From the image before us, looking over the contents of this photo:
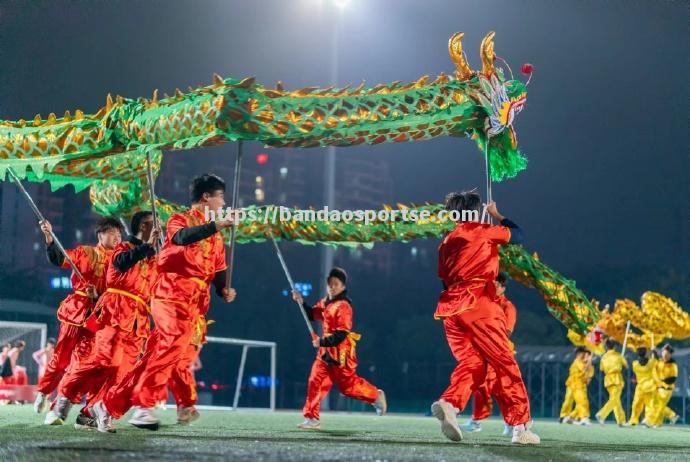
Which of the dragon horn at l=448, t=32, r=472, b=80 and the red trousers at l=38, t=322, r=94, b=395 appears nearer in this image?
the dragon horn at l=448, t=32, r=472, b=80

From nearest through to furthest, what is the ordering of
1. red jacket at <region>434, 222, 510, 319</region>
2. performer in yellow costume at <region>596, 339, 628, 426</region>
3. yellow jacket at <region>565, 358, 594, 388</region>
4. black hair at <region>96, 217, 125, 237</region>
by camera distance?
red jacket at <region>434, 222, 510, 319</region> < black hair at <region>96, 217, 125, 237</region> < performer in yellow costume at <region>596, 339, 628, 426</region> < yellow jacket at <region>565, 358, 594, 388</region>

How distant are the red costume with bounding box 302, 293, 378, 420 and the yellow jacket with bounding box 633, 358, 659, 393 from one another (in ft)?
23.8

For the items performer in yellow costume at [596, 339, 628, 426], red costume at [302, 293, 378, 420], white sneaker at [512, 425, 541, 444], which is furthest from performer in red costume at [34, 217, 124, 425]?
performer in yellow costume at [596, 339, 628, 426]

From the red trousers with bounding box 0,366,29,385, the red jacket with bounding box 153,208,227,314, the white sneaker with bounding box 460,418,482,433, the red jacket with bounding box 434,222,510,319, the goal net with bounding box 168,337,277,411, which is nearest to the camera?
the red jacket with bounding box 153,208,227,314

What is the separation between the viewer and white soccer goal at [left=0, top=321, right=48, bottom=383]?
621 inches

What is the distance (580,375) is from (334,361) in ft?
25.3

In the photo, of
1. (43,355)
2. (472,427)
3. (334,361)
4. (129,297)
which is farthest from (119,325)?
(43,355)

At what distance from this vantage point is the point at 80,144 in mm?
7828

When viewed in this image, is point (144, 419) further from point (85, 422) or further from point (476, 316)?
point (476, 316)

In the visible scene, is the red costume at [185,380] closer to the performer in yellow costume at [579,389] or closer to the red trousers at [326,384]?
the red trousers at [326,384]

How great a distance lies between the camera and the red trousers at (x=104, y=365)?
7.11 metres

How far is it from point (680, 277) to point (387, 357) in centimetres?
1151

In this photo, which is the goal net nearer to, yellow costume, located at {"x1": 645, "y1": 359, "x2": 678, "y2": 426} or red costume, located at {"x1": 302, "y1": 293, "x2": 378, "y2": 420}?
yellow costume, located at {"x1": 645, "y1": 359, "x2": 678, "y2": 426}

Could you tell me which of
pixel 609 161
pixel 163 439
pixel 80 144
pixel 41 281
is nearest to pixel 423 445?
pixel 163 439
